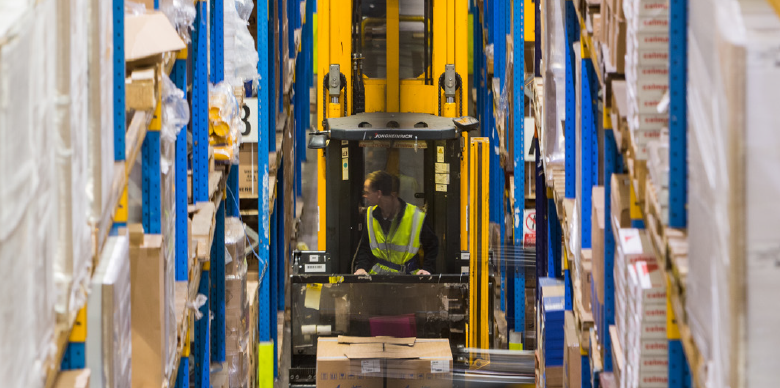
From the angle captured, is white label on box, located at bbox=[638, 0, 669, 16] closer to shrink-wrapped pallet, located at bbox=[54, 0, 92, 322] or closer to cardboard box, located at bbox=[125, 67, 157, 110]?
shrink-wrapped pallet, located at bbox=[54, 0, 92, 322]

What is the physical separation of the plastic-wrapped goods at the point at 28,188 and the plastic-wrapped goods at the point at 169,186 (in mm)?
1410

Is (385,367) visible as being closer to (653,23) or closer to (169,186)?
(169,186)

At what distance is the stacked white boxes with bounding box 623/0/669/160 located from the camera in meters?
2.64

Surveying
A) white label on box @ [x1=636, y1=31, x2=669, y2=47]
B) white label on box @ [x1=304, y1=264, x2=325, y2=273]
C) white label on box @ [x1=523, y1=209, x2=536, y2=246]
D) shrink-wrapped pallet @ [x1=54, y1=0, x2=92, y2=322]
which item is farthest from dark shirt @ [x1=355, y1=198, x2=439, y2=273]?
shrink-wrapped pallet @ [x1=54, y1=0, x2=92, y2=322]

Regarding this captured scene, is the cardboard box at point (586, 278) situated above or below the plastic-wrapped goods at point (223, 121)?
below

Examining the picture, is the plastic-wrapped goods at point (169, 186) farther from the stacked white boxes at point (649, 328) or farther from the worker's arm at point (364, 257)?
the worker's arm at point (364, 257)

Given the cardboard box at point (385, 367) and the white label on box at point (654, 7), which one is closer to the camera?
the white label on box at point (654, 7)

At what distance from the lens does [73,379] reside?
2260 mm

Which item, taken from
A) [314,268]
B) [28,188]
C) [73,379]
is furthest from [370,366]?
[28,188]

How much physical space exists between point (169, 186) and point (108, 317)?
1.21 meters

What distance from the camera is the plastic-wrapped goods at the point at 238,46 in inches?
228

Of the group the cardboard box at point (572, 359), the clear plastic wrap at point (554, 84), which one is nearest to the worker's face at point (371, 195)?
the clear plastic wrap at point (554, 84)

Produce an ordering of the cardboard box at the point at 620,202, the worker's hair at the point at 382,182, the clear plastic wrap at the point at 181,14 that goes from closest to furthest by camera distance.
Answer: the cardboard box at the point at 620,202, the clear plastic wrap at the point at 181,14, the worker's hair at the point at 382,182

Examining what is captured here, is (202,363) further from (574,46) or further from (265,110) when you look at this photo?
(265,110)
